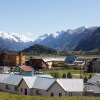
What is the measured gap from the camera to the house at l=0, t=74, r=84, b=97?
50.9 metres

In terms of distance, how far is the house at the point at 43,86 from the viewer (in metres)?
50.9

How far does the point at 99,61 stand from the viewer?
12400cm

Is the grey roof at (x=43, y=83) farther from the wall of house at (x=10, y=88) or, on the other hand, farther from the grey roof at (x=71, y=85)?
the wall of house at (x=10, y=88)

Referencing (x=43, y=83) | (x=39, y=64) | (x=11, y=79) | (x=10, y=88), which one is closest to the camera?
(x=43, y=83)

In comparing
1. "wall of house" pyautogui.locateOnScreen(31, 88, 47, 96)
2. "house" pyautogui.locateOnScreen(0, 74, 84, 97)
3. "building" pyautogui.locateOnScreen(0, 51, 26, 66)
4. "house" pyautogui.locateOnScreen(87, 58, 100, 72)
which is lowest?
"wall of house" pyautogui.locateOnScreen(31, 88, 47, 96)

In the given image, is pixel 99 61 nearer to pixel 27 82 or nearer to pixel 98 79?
pixel 98 79

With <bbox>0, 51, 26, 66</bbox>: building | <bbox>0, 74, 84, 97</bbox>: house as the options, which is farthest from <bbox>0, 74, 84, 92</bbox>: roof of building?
<bbox>0, 51, 26, 66</bbox>: building

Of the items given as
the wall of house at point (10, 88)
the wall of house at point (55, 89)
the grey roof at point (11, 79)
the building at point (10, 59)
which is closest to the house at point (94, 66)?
the building at point (10, 59)

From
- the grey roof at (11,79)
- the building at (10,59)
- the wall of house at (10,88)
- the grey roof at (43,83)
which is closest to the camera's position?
the grey roof at (43,83)

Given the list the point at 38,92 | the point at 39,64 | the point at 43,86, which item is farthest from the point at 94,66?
the point at 43,86

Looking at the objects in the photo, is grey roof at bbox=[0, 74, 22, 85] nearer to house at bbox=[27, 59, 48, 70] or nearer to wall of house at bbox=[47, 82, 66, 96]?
wall of house at bbox=[47, 82, 66, 96]

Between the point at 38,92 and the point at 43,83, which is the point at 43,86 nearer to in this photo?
the point at 43,83

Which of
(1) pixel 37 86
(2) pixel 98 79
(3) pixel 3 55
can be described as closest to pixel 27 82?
(1) pixel 37 86

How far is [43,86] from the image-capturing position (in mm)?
53375
